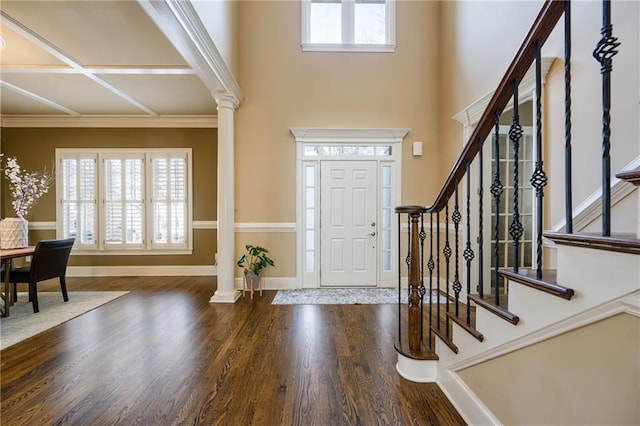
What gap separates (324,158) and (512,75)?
10.2 ft

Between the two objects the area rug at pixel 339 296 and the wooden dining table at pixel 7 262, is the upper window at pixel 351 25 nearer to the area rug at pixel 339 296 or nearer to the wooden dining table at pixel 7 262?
the area rug at pixel 339 296

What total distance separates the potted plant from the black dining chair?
6.92 feet

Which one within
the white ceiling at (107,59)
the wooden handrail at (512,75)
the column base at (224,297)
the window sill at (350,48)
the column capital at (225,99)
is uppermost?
the window sill at (350,48)

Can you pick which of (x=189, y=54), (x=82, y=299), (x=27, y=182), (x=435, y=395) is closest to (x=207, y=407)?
(x=435, y=395)

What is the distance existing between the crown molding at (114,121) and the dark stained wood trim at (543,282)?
16.6 ft

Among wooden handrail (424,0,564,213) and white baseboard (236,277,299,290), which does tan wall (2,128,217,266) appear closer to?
white baseboard (236,277,299,290)

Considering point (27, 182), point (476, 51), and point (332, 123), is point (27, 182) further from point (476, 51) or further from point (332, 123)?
point (476, 51)

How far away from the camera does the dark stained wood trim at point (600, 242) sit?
76 centimetres

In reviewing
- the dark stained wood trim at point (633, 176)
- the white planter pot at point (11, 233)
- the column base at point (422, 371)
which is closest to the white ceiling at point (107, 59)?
the white planter pot at point (11, 233)

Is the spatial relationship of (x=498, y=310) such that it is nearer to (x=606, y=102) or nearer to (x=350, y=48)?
(x=606, y=102)

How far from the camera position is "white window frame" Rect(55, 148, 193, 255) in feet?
16.6

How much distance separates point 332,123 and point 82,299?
4.11 m

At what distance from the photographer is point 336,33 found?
431cm

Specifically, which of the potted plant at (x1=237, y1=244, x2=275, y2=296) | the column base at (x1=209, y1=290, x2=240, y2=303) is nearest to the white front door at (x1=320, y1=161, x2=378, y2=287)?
the potted plant at (x1=237, y1=244, x2=275, y2=296)
